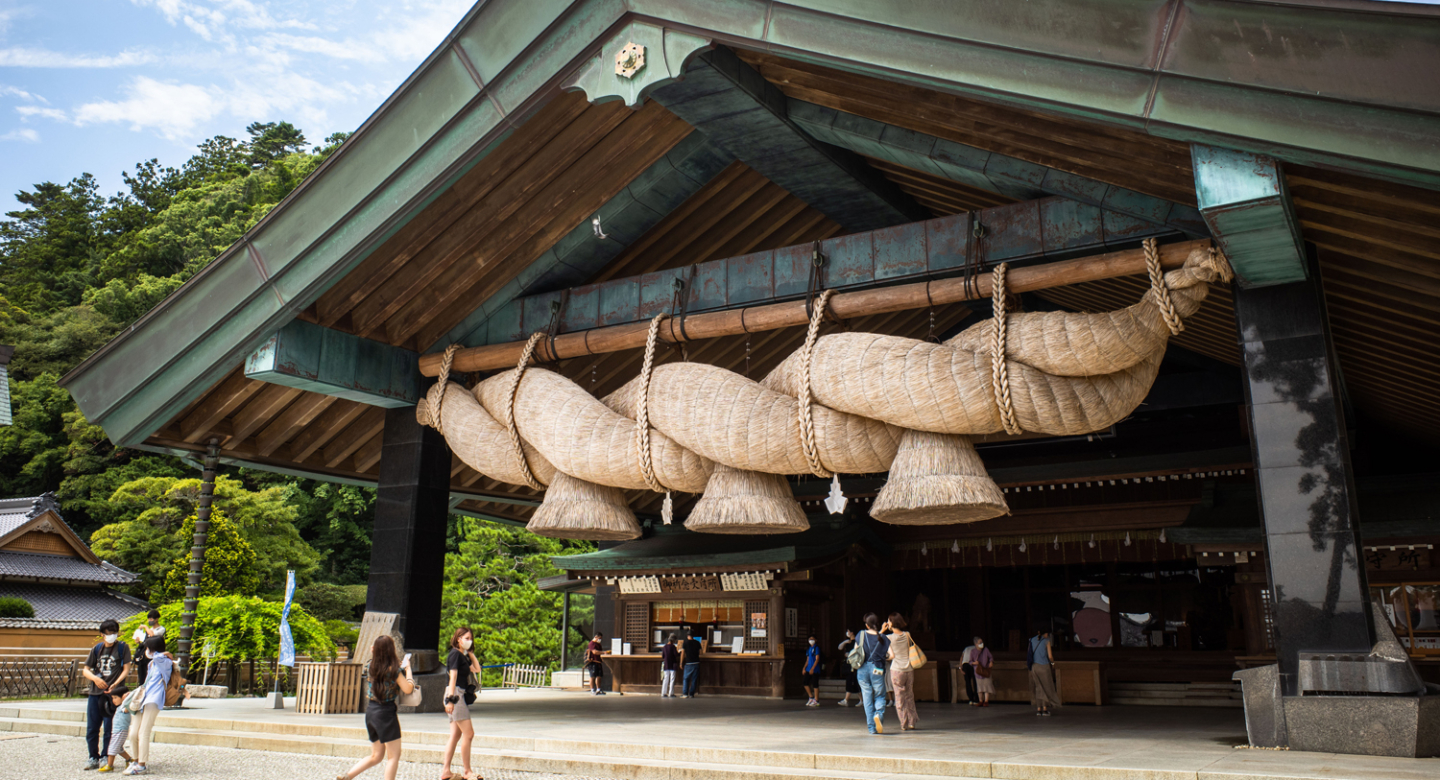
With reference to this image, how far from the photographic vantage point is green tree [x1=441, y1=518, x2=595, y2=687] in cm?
2433

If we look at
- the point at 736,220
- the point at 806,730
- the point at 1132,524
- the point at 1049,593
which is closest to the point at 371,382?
the point at 736,220

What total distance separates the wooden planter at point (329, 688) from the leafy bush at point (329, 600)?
17.8 meters

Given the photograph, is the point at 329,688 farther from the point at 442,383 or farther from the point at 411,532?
the point at 442,383

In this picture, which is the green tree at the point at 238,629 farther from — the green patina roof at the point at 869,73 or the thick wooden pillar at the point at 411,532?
the green patina roof at the point at 869,73

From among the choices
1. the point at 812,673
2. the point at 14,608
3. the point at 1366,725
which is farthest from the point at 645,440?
the point at 14,608

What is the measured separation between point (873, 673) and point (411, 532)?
453cm

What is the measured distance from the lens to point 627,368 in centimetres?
1067

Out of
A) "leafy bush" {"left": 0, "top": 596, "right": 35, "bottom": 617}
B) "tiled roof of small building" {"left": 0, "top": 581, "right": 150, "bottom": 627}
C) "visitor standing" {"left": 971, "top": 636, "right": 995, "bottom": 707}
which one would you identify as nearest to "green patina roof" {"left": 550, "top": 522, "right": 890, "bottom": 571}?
"visitor standing" {"left": 971, "top": 636, "right": 995, "bottom": 707}

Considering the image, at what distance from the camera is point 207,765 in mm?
6699

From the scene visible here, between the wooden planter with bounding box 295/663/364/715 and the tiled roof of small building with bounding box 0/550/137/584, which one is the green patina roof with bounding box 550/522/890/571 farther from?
the tiled roof of small building with bounding box 0/550/137/584

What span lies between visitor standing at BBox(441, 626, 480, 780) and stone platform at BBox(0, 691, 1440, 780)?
2.03ft

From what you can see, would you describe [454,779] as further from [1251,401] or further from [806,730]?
[1251,401]

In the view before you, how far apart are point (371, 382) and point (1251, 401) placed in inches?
287

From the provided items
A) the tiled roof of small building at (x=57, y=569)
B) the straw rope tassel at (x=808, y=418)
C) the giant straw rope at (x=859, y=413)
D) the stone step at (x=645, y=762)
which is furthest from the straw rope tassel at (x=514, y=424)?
the tiled roof of small building at (x=57, y=569)
